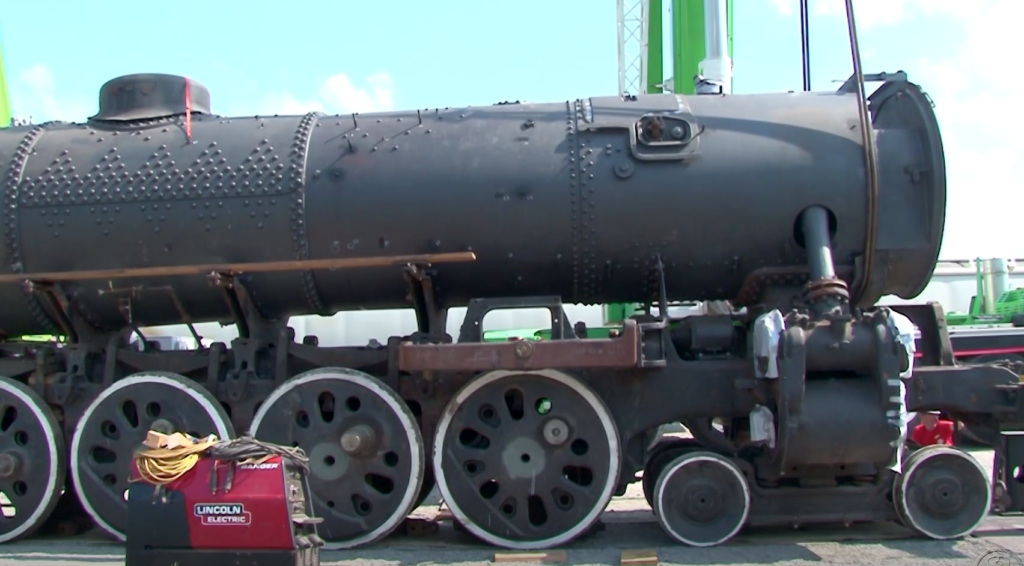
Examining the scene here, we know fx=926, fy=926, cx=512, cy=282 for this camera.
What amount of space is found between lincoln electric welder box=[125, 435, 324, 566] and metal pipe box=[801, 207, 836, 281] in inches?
134

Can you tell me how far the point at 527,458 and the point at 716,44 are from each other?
11092 mm

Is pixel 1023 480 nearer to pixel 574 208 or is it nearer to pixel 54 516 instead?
pixel 574 208

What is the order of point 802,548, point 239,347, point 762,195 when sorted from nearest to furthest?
point 802,548 → point 762,195 → point 239,347

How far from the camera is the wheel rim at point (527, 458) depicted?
235 inches

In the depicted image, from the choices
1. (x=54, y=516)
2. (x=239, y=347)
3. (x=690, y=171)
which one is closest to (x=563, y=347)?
(x=690, y=171)

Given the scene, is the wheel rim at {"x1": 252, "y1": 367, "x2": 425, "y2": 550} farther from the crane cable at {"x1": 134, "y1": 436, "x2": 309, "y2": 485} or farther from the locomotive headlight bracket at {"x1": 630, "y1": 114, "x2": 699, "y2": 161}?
the locomotive headlight bracket at {"x1": 630, "y1": 114, "x2": 699, "y2": 161}

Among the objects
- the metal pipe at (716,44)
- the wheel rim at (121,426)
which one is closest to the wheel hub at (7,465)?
the wheel rim at (121,426)

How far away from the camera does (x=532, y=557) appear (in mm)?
5695

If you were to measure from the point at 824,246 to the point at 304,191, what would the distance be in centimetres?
348

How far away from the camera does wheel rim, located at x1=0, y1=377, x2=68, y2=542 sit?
254 inches

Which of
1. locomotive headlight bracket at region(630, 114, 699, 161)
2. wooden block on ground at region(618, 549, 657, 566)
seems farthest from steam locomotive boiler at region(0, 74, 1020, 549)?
wooden block on ground at region(618, 549, 657, 566)

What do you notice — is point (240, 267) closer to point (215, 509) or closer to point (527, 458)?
point (215, 509)

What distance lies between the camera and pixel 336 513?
6156 millimetres

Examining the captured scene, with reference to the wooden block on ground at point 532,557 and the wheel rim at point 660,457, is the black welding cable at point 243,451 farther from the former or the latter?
the wheel rim at point 660,457
